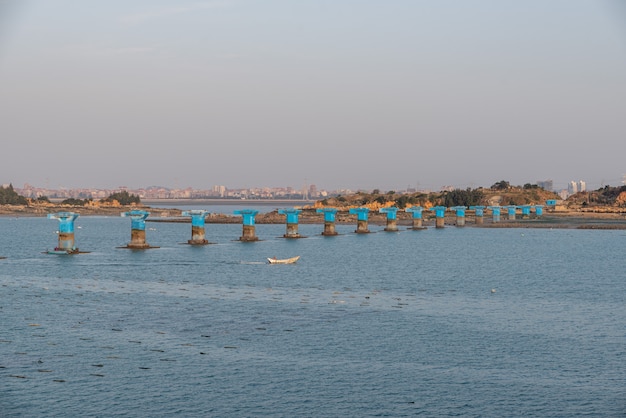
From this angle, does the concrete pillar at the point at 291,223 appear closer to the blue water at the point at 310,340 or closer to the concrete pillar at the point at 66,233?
the concrete pillar at the point at 66,233

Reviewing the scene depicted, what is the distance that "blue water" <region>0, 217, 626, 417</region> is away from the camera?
35.7m

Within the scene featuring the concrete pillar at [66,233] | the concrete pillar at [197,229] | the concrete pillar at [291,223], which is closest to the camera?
the concrete pillar at [66,233]

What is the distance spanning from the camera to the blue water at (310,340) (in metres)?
35.7

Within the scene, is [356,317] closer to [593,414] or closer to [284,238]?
[593,414]

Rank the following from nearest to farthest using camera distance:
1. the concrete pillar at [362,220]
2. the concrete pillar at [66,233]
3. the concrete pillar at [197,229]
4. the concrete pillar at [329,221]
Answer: the concrete pillar at [66,233], the concrete pillar at [197,229], the concrete pillar at [329,221], the concrete pillar at [362,220]

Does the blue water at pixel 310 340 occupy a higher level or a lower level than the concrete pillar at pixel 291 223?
lower

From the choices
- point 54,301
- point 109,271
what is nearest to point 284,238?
point 109,271

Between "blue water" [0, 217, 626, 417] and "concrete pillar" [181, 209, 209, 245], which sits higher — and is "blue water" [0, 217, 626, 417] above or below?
below

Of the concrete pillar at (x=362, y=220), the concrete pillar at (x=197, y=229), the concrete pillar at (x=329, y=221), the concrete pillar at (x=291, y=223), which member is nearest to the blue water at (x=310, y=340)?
the concrete pillar at (x=197, y=229)

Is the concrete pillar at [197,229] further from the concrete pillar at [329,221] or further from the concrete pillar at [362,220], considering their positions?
the concrete pillar at [362,220]

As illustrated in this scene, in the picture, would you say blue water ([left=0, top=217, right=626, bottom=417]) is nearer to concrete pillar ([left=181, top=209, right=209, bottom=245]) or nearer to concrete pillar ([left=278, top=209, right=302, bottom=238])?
concrete pillar ([left=181, top=209, right=209, bottom=245])

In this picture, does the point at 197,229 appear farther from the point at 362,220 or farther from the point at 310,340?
the point at 310,340

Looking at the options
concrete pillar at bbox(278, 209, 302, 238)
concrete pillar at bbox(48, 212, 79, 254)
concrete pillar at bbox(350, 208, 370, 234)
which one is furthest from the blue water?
concrete pillar at bbox(350, 208, 370, 234)

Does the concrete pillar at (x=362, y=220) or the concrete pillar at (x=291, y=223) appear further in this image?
the concrete pillar at (x=362, y=220)
